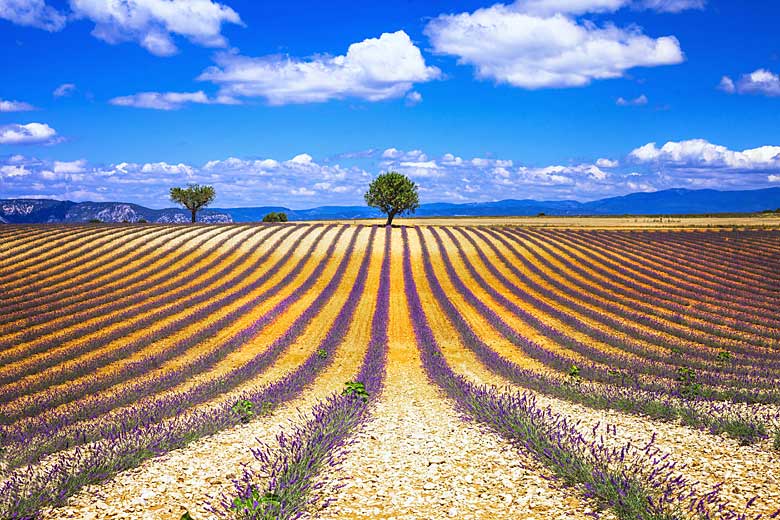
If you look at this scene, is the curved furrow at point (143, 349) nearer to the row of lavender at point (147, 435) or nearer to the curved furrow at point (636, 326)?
the row of lavender at point (147, 435)

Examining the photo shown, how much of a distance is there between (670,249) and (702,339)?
25399 mm

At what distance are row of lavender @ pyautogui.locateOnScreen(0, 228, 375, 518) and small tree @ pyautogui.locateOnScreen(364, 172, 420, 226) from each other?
5350 centimetres

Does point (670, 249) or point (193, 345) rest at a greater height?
point (670, 249)

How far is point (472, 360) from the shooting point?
59.4 ft

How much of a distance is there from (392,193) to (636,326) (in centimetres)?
5027

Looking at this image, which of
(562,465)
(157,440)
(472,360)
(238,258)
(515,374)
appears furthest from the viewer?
(238,258)

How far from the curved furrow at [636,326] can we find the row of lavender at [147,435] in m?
13.0

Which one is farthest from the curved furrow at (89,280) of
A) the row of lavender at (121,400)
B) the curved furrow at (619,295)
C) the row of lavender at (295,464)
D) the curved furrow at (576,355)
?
the curved furrow at (619,295)

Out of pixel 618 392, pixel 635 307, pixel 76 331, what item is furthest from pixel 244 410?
pixel 635 307

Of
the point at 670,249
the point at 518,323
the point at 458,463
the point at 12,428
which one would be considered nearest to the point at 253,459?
the point at 458,463

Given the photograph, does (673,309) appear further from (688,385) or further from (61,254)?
(61,254)

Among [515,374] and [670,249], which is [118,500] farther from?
[670,249]

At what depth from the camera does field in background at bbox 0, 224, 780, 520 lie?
6953 millimetres

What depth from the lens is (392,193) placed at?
230ft
